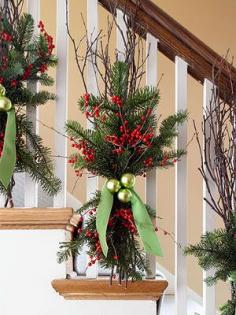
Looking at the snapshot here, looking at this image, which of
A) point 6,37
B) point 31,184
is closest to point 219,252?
point 31,184

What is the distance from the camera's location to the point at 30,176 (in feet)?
5.29

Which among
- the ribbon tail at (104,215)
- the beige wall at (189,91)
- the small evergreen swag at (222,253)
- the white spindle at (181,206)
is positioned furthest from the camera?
the beige wall at (189,91)

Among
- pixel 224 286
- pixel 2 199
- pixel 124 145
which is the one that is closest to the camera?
pixel 124 145

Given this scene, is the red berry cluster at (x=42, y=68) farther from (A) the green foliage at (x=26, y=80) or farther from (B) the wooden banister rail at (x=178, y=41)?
(B) the wooden banister rail at (x=178, y=41)

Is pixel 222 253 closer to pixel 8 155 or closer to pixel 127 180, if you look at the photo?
pixel 127 180

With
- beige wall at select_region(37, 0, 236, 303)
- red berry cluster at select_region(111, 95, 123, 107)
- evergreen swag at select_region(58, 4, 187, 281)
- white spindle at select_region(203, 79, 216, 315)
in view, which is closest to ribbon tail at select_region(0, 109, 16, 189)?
evergreen swag at select_region(58, 4, 187, 281)

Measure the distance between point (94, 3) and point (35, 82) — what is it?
26cm

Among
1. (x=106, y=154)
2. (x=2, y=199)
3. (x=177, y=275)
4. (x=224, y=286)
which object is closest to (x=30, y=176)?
(x=2, y=199)

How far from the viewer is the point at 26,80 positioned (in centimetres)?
162

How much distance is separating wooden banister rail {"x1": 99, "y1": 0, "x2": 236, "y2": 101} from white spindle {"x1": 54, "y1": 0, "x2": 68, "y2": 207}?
13cm

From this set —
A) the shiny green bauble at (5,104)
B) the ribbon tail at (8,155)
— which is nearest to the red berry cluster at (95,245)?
the ribbon tail at (8,155)

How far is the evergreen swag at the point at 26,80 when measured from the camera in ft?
5.19

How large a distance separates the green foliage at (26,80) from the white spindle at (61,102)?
1.6 inches

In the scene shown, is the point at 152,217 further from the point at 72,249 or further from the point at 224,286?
the point at 224,286
